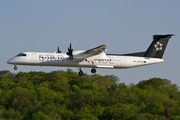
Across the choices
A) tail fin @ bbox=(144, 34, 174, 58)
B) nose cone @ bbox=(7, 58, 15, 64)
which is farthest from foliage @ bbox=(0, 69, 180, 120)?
nose cone @ bbox=(7, 58, 15, 64)

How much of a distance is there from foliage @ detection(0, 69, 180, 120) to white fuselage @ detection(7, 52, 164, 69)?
77.8 ft

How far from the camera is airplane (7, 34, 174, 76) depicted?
3431 centimetres

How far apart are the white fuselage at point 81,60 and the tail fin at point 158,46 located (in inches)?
51.5

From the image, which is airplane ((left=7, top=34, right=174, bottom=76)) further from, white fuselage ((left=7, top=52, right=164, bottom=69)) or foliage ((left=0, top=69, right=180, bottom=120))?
foliage ((left=0, top=69, right=180, bottom=120))

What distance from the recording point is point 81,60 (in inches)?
1380

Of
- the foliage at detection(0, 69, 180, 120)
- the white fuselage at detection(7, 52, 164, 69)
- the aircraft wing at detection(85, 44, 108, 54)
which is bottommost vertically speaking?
the foliage at detection(0, 69, 180, 120)

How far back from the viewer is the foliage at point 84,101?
62.0 meters

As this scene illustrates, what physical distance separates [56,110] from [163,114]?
2367 centimetres

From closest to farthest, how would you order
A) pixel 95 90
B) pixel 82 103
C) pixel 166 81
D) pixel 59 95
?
pixel 82 103 → pixel 59 95 → pixel 95 90 → pixel 166 81

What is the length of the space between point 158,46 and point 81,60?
10760mm

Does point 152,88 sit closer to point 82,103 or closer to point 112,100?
point 112,100

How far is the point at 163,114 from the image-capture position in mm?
66125

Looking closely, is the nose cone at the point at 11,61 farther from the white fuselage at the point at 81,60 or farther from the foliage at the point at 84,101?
the foliage at the point at 84,101

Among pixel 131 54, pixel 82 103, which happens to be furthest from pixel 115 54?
pixel 82 103
